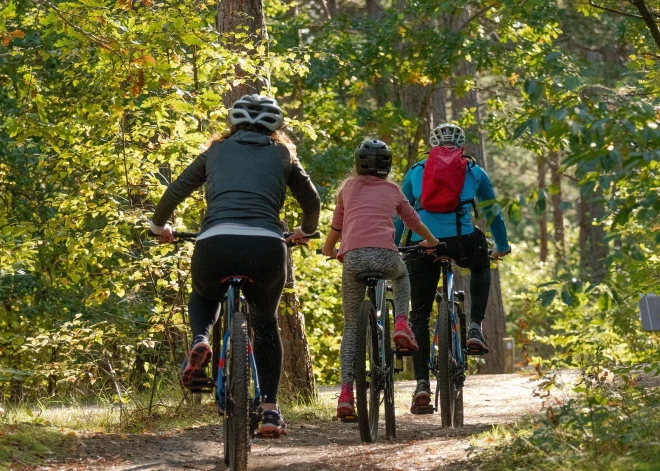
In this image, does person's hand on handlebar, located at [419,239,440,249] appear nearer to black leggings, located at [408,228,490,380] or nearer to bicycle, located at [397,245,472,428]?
bicycle, located at [397,245,472,428]

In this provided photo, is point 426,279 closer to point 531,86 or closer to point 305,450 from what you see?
point 305,450

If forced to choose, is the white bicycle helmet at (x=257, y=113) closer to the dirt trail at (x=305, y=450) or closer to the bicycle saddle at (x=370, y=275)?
the bicycle saddle at (x=370, y=275)

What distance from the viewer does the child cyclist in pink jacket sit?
6.96 metres

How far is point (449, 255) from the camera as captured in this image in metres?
8.02

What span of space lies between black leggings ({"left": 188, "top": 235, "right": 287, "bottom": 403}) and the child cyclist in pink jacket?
117cm

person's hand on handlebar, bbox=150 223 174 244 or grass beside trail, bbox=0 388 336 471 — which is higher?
person's hand on handlebar, bbox=150 223 174 244

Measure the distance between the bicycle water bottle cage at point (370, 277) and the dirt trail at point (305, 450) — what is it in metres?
1.07

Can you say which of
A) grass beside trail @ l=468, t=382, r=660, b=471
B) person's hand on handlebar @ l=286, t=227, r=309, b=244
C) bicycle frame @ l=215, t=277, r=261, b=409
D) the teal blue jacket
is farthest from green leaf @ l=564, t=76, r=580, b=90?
the teal blue jacket

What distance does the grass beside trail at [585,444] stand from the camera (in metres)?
4.66

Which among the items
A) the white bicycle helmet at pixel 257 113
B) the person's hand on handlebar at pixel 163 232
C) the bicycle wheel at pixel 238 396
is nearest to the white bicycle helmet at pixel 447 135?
the white bicycle helmet at pixel 257 113

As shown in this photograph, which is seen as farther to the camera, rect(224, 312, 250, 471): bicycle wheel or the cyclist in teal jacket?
the cyclist in teal jacket

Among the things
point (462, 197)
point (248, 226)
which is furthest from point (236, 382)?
point (462, 197)

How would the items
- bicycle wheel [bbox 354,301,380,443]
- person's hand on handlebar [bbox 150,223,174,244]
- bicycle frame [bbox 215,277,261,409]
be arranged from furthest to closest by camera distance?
bicycle wheel [bbox 354,301,380,443] → person's hand on handlebar [bbox 150,223,174,244] → bicycle frame [bbox 215,277,261,409]

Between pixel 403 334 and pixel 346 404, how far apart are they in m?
0.62
